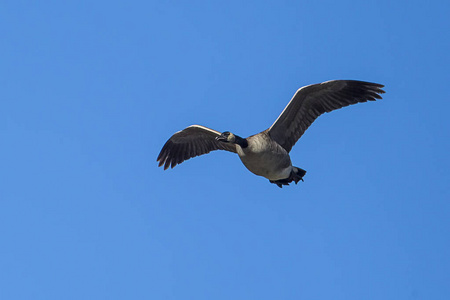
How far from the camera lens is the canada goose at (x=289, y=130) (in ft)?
55.6

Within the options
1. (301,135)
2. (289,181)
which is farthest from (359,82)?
(289,181)

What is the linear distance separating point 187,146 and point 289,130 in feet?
11.5

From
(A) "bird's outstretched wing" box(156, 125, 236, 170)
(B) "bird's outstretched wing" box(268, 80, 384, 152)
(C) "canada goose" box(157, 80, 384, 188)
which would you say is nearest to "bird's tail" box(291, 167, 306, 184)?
(C) "canada goose" box(157, 80, 384, 188)

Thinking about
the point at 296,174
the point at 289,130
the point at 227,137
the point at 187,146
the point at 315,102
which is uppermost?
the point at 187,146

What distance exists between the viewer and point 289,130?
59.7 ft

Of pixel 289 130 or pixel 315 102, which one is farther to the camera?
pixel 289 130

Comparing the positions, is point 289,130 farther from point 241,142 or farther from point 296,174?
point 241,142

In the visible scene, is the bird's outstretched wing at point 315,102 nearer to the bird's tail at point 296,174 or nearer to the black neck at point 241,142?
the bird's tail at point 296,174

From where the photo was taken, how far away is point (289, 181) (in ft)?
60.3

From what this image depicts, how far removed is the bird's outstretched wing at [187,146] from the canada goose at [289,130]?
604 mm

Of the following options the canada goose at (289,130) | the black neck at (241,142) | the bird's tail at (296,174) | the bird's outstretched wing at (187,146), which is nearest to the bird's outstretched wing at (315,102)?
the canada goose at (289,130)

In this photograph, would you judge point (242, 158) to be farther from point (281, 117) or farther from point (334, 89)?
point (334, 89)

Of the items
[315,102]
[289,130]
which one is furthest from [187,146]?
[315,102]

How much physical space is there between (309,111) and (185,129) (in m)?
3.71
